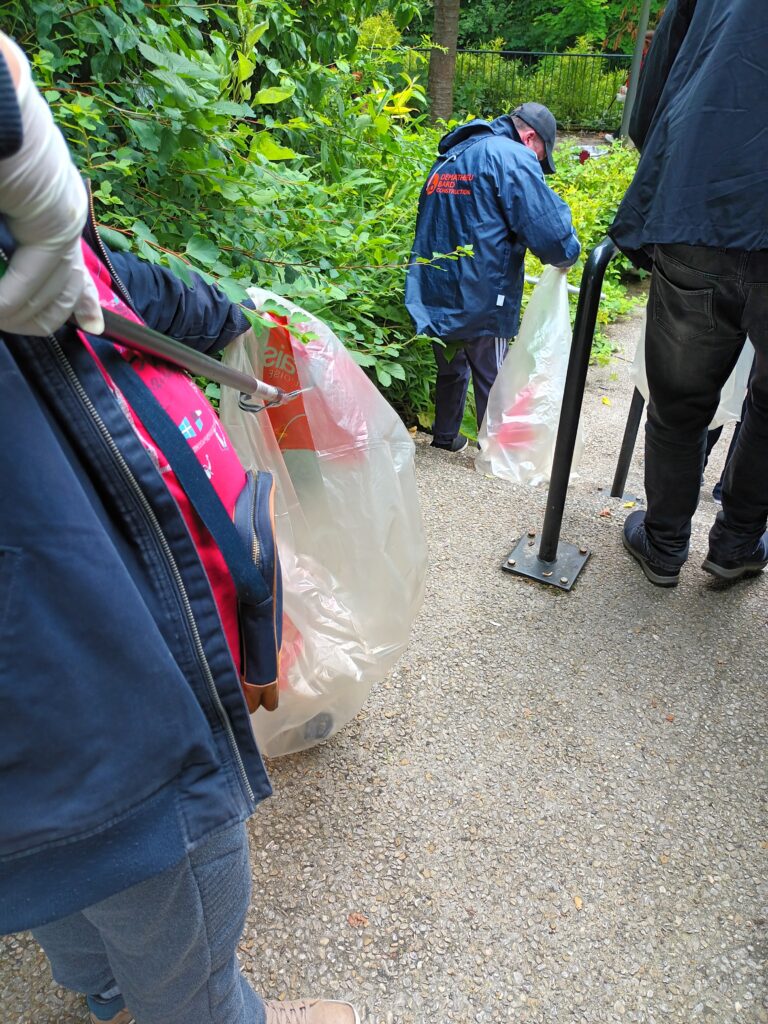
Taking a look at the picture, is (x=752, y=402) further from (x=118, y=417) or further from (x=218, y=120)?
(x=118, y=417)

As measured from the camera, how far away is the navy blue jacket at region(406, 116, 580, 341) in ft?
11.7

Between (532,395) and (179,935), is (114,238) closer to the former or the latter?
(179,935)

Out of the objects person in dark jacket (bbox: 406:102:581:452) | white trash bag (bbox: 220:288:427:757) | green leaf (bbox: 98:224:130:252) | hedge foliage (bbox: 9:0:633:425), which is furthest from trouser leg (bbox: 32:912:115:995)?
person in dark jacket (bbox: 406:102:581:452)

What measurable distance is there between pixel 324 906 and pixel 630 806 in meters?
0.81

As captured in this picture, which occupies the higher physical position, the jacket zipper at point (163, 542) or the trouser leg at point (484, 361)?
the jacket zipper at point (163, 542)

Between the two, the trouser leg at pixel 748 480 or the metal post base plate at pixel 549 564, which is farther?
the metal post base plate at pixel 549 564

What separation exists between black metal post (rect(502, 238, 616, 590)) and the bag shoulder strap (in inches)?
67.9

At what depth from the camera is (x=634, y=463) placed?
427 cm

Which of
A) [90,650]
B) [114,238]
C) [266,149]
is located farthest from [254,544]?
[266,149]

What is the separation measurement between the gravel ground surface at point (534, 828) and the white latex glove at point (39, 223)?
4.73 ft

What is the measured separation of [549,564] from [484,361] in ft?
5.62

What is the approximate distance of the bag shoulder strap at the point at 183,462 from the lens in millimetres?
883

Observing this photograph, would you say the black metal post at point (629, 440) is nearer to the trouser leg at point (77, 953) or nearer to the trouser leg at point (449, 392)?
the trouser leg at point (449, 392)

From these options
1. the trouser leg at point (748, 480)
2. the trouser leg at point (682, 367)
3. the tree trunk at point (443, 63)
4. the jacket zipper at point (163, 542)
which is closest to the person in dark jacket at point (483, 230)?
the trouser leg at point (682, 367)
